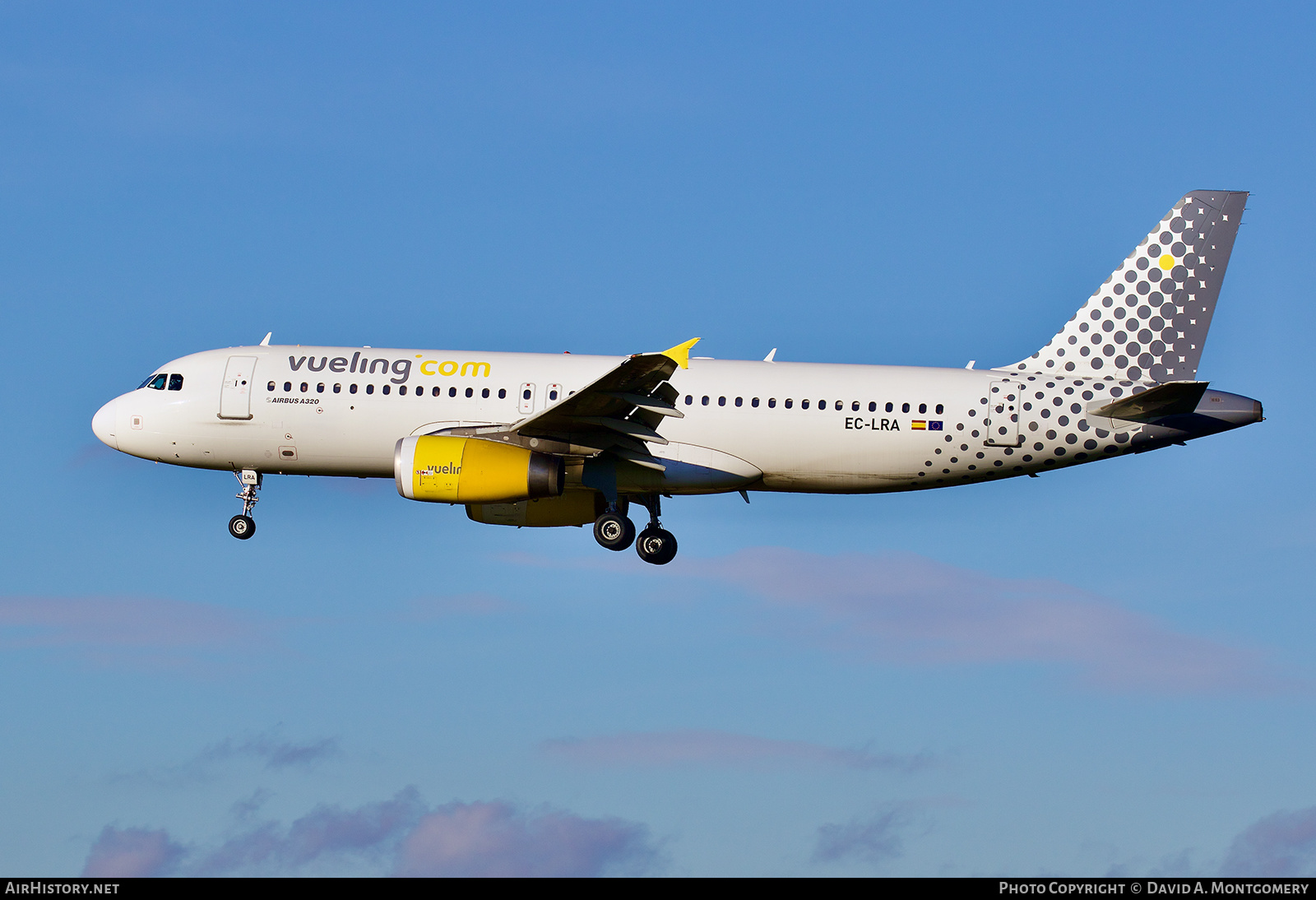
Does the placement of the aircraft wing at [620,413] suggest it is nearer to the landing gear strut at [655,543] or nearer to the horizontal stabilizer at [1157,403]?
the landing gear strut at [655,543]

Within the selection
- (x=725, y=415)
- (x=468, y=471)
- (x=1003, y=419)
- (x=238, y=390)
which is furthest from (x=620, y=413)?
(x=238, y=390)

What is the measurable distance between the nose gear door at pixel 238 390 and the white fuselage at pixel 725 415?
0.21 feet

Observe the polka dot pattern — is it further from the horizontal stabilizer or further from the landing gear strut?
the landing gear strut

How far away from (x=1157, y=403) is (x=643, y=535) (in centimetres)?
1278

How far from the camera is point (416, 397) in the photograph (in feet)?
122

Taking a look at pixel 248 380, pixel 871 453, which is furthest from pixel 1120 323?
pixel 248 380

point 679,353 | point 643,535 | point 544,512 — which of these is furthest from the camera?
point 544,512

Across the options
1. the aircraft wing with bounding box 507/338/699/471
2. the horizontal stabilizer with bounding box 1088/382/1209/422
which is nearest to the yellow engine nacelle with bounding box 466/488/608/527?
the aircraft wing with bounding box 507/338/699/471

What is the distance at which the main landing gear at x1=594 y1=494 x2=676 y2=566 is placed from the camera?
37.9 meters

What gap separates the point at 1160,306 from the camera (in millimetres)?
38438

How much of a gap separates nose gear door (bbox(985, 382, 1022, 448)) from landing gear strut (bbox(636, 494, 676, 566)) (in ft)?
27.1

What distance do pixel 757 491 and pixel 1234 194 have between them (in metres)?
14.3

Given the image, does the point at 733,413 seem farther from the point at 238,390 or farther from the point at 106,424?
the point at 106,424
